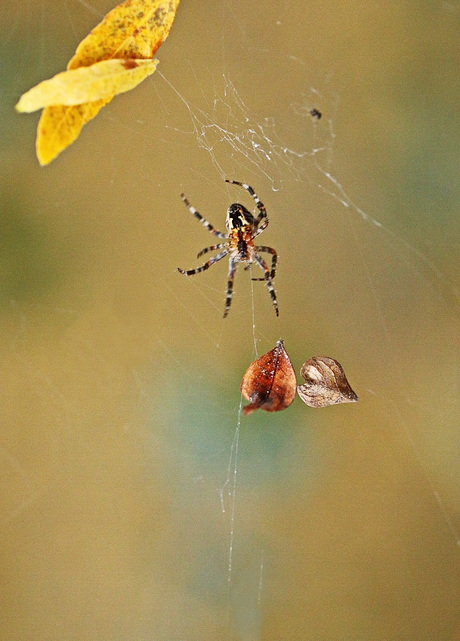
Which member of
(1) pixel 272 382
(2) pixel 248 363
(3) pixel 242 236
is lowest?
(1) pixel 272 382

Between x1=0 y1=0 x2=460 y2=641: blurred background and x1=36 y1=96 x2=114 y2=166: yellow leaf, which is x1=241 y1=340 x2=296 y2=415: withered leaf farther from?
x1=0 y1=0 x2=460 y2=641: blurred background

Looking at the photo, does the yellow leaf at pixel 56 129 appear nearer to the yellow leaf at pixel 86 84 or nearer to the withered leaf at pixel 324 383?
the yellow leaf at pixel 86 84

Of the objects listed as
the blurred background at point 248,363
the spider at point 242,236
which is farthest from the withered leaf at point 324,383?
the blurred background at point 248,363

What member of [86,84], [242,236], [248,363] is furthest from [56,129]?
[248,363]

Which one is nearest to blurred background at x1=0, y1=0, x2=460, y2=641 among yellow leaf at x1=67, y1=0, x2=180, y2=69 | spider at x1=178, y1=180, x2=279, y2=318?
spider at x1=178, y1=180, x2=279, y2=318

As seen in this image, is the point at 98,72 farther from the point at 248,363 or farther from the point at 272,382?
the point at 248,363

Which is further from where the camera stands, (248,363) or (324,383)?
(248,363)

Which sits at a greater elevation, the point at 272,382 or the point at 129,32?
the point at 129,32
